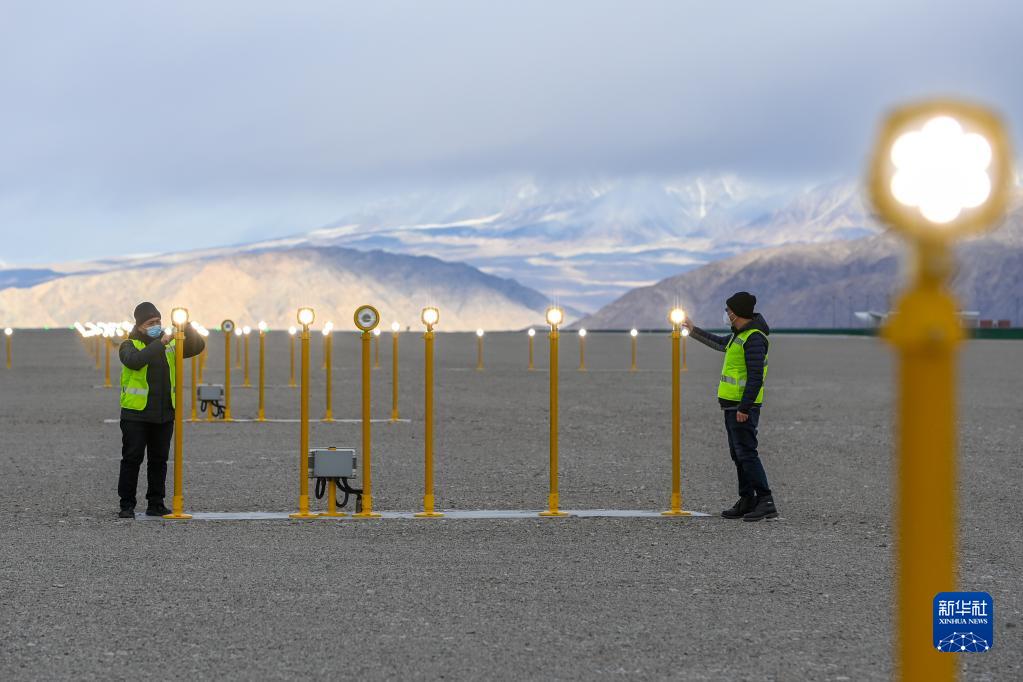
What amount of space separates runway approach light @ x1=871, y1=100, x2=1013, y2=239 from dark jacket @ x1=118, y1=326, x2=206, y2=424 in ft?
31.8

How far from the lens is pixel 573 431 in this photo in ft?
69.5

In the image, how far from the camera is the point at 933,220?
88.6 inches

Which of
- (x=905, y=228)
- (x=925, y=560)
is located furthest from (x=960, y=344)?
(x=925, y=560)

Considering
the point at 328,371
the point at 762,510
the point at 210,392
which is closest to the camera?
the point at 762,510

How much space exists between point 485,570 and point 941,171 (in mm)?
7128

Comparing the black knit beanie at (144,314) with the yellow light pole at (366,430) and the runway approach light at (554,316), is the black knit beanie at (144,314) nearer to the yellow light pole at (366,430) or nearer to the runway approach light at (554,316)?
the yellow light pole at (366,430)

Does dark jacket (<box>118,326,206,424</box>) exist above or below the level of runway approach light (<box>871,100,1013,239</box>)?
below

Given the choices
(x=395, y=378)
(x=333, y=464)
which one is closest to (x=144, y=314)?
(x=333, y=464)

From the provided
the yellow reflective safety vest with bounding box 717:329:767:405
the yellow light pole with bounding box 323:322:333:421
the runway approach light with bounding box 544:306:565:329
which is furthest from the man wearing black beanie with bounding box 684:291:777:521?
the yellow light pole with bounding box 323:322:333:421

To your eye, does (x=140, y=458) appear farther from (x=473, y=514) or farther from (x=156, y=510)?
(x=473, y=514)

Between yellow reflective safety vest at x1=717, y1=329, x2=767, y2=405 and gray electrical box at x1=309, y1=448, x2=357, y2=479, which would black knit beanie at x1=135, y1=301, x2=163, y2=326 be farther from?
yellow reflective safety vest at x1=717, y1=329, x2=767, y2=405

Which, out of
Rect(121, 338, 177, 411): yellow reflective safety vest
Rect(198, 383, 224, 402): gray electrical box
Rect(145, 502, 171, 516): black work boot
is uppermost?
Rect(121, 338, 177, 411): yellow reflective safety vest

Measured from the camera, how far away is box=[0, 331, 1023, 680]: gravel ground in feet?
22.0

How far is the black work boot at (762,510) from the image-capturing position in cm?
1146
